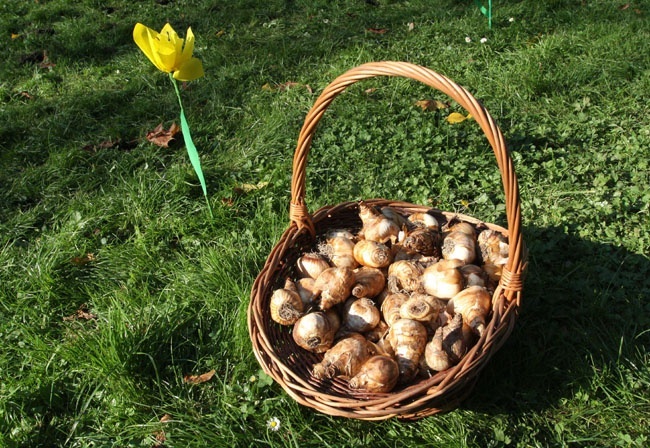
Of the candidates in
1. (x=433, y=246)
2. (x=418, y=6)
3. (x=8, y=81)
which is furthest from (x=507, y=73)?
(x=8, y=81)

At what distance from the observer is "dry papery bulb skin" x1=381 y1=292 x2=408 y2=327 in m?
2.13

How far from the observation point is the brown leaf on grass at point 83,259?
2.99m

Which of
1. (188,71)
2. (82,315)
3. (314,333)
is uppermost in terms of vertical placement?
(188,71)

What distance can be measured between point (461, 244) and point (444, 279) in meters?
0.20

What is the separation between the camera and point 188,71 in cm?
258

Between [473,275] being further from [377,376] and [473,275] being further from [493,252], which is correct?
[377,376]

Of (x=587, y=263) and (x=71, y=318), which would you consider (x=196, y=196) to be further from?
(x=587, y=263)

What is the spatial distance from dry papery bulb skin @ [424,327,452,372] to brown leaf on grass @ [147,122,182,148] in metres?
2.53

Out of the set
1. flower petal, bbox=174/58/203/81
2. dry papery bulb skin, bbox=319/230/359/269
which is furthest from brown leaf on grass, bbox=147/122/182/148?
dry papery bulb skin, bbox=319/230/359/269

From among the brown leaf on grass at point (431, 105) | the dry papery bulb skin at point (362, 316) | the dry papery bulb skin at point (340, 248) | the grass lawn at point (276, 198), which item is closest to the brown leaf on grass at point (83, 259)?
the grass lawn at point (276, 198)

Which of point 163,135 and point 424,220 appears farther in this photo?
point 163,135

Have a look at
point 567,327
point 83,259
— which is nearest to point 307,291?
point 567,327

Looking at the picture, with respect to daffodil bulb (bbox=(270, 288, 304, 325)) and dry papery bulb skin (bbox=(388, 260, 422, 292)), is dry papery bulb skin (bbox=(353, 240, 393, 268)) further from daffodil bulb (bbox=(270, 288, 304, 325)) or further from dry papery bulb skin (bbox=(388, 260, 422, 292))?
daffodil bulb (bbox=(270, 288, 304, 325))

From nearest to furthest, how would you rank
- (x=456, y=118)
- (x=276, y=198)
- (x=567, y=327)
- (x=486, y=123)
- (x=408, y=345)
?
(x=486, y=123) → (x=408, y=345) → (x=567, y=327) → (x=276, y=198) → (x=456, y=118)
